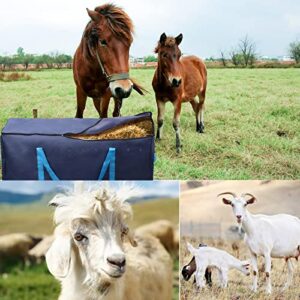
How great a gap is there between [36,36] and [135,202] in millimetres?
967

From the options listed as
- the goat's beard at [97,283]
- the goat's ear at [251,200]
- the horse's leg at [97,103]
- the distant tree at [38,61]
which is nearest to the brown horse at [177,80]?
the horse's leg at [97,103]

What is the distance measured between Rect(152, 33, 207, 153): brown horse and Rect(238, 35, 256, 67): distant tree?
18 centimetres

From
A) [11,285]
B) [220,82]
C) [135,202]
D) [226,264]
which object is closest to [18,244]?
[11,285]

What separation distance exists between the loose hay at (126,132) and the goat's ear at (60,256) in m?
0.41

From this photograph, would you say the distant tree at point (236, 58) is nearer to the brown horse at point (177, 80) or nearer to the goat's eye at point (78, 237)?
the brown horse at point (177, 80)

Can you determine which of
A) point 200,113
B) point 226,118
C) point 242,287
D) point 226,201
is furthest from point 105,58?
point 242,287

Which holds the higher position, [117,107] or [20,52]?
[20,52]

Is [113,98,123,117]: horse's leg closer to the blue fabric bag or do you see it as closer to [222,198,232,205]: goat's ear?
the blue fabric bag

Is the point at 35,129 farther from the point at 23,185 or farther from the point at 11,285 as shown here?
the point at 11,285

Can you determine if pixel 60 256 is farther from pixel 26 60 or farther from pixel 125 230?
pixel 26 60

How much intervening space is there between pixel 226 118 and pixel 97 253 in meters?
1.01

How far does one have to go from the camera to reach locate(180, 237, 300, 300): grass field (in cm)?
221

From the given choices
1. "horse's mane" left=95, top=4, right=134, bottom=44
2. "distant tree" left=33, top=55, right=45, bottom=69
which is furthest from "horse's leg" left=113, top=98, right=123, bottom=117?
"distant tree" left=33, top=55, right=45, bottom=69

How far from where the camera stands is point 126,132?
2.38m
